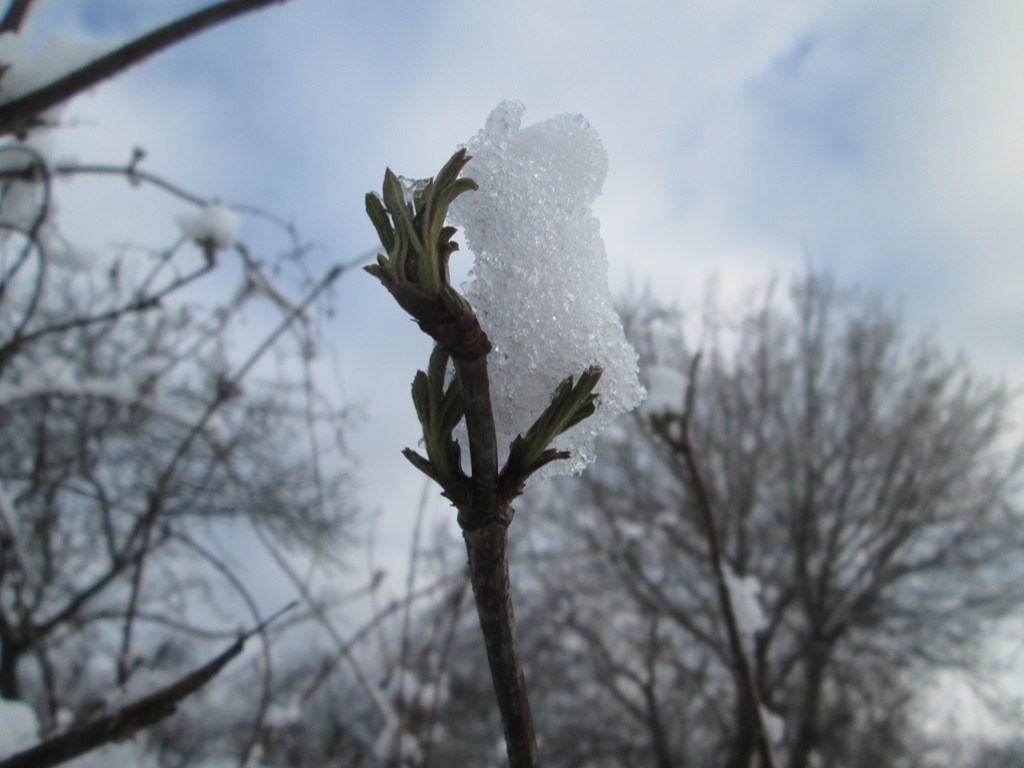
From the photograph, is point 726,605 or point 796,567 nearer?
point 726,605

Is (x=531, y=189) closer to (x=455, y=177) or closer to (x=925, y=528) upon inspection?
(x=455, y=177)

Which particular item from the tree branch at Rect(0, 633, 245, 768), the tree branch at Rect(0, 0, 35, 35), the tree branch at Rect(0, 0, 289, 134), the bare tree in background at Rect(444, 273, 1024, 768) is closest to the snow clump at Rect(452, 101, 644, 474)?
the tree branch at Rect(0, 633, 245, 768)

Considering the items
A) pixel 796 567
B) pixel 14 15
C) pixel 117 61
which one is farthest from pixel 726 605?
pixel 796 567

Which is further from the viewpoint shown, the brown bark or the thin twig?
the thin twig

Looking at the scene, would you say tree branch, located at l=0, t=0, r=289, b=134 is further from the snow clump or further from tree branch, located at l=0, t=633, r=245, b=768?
tree branch, located at l=0, t=633, r=245, b=768

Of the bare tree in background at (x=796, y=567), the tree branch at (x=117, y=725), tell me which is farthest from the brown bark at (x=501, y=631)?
the bare tree in background at (x=796, y=567)

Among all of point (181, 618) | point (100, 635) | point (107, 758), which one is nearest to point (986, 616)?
point (181, 618)

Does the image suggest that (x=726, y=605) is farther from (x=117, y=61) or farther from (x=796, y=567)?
(x=796, y=567)
